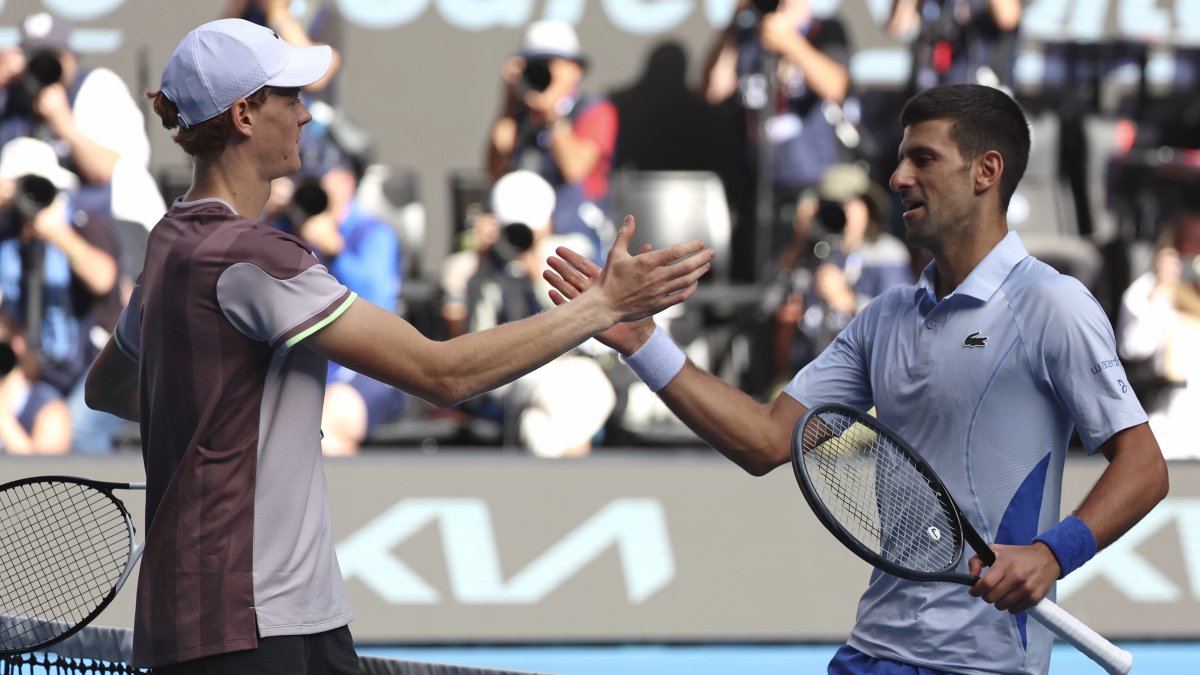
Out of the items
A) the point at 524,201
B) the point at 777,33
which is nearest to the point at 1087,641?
the point at 524,201

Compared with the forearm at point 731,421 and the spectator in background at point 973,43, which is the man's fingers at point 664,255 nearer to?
the forearm at point 731,421

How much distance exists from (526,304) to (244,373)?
208 inches

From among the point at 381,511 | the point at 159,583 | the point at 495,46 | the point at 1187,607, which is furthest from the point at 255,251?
the point at 495,46

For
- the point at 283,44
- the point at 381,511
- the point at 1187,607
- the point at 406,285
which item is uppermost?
the point at 283,44

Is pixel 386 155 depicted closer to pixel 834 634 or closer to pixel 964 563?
pixel 834 634

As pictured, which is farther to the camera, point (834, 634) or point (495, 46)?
point (495, 46)

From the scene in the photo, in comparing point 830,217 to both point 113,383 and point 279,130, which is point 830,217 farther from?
point 279,130

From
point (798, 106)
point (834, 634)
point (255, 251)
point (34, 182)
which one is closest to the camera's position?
point (255, 251)

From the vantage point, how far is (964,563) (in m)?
2.96

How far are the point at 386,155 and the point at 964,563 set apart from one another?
7511 mm

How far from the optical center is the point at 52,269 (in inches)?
299

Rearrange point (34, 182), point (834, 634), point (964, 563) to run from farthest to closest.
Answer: point (34, 182), point (834, 634), point (964, 563)

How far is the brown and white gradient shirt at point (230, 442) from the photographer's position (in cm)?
243

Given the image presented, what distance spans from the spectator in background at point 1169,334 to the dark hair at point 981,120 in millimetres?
5117
